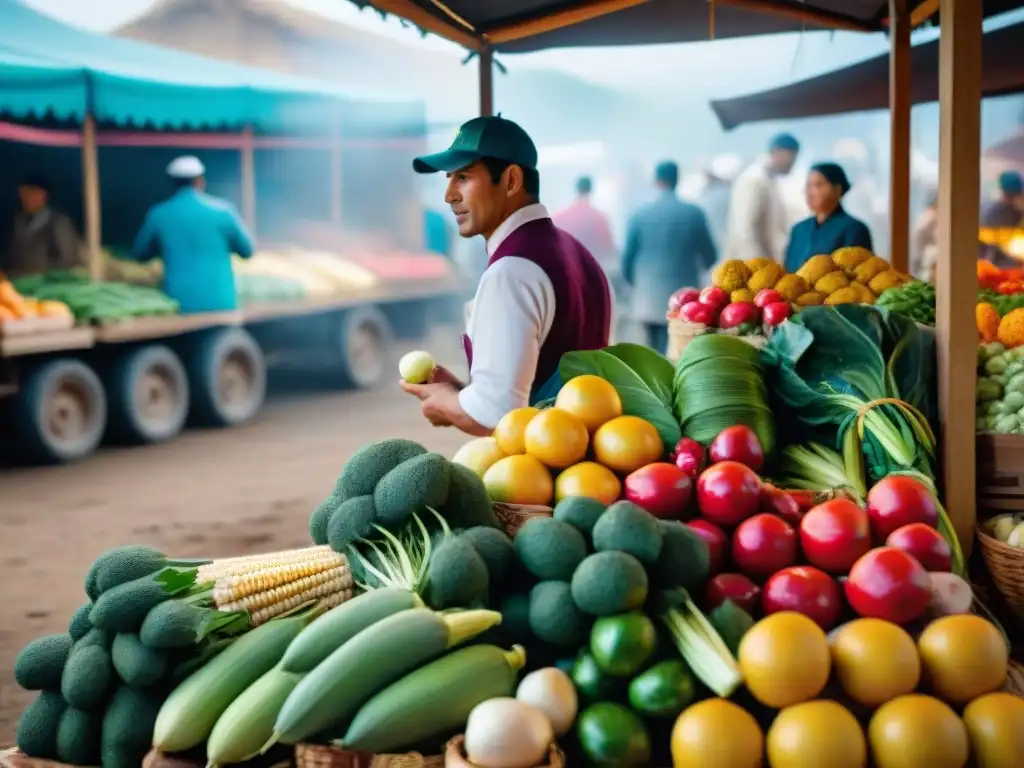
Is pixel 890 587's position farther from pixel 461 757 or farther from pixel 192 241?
pixel 192 241

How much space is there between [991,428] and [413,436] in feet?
23.5

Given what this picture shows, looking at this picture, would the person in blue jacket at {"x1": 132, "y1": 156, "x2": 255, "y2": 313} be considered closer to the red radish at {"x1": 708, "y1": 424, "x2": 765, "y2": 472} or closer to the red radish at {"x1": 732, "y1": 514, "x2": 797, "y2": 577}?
the red radish at {"x1": 708, "y1": 424, "x2": 765, "y2": 472}

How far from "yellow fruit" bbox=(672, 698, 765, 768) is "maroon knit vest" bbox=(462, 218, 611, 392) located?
153cm

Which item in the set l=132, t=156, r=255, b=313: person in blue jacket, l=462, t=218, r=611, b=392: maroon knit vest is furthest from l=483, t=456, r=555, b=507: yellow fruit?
l=132, t=156, r=255, b=313: person in blue jacket

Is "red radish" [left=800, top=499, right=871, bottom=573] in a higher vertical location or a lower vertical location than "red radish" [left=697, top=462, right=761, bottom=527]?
lower

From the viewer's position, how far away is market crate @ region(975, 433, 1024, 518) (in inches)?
102

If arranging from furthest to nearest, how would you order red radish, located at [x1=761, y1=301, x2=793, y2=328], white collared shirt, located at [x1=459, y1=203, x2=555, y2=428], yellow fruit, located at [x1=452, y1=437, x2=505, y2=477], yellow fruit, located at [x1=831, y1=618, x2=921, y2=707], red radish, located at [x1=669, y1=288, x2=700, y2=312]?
red radish, located at [x1=669, y1=288, x2=700, y2=312] < red radish, located at [x1=761, y1=301, x2=793, y2=328] < white collared shirt, located at [x1=459, y1=203, x2=555, y2=428] < yellow fruit, located at [x1=452, y1=437, x2=505, y2=477] < yellow fruit, located at [x1=831, y1=618, x2=921, y2=707]

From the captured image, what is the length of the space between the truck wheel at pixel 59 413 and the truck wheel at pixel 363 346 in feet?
11.4

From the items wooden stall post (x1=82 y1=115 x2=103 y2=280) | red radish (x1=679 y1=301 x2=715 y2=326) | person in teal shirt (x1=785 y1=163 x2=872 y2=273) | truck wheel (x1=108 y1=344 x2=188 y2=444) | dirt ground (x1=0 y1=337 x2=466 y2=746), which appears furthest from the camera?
wooden stall post (x1=82 y1=115 x2=103 y2=280)

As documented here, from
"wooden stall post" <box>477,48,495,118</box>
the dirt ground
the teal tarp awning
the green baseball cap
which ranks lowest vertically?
the dirt ground

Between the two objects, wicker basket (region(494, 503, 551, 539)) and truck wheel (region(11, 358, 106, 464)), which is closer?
wicker basket (region(494, 503, 551, 539))

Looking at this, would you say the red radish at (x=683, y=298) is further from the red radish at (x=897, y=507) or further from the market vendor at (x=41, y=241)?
the market vendor at (x=41, y=241)

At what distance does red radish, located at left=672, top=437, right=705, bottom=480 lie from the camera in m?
2.15

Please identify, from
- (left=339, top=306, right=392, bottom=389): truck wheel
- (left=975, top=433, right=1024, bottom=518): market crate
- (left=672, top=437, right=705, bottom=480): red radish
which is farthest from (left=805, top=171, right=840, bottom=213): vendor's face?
(left=339, top=306, right=392, bottom=389): truck wheel
